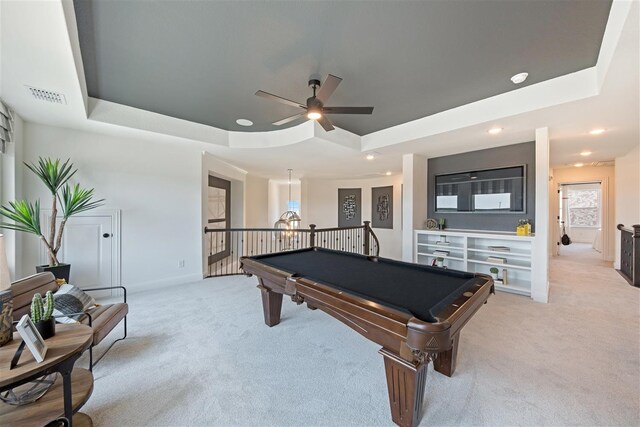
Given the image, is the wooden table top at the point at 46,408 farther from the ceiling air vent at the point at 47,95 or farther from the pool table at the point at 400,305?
the ceiling air vent at the point at 47,95

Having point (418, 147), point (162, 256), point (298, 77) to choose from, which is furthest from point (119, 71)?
point (418, 147)

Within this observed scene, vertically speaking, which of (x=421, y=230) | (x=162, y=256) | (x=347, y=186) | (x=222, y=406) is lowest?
(x=222, y=406)

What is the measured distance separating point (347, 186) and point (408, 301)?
7.44 m

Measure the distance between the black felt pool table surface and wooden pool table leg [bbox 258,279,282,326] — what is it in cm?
34

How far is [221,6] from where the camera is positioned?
1717 mm

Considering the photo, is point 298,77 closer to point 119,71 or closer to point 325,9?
point 325,9

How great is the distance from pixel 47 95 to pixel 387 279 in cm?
377

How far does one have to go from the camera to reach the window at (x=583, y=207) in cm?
891

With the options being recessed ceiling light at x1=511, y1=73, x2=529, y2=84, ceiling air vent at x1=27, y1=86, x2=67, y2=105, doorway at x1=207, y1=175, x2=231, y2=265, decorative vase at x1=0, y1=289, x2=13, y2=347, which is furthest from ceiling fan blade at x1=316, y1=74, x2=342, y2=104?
doorway at x1=207, y1=175, x2=231, y2=265

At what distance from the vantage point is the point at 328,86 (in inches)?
87.3

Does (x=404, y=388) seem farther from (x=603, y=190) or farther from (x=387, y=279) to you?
(x=603, y=190)

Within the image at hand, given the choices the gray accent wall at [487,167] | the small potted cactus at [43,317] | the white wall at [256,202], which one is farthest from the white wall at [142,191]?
the gray accent wall at [487,167]

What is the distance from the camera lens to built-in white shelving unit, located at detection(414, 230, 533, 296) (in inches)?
150

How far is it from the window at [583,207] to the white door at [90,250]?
1346 centimetres
